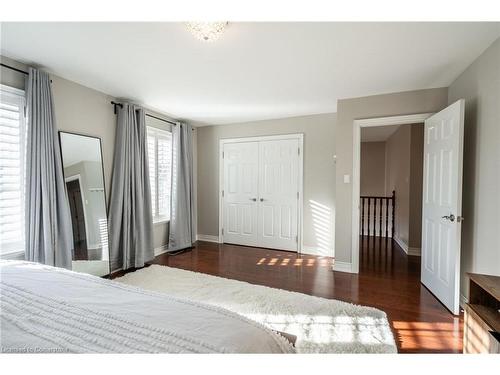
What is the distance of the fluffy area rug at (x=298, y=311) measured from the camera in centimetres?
182

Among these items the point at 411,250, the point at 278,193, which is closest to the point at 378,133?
the point at 411,250

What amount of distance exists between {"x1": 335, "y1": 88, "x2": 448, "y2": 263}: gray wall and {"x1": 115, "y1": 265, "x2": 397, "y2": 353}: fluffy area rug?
3.71ft

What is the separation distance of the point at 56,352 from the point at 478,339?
2.15 m

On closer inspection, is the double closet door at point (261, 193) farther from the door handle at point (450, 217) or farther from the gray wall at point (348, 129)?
the door handle at point (450, 217)

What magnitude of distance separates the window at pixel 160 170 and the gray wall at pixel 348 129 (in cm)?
280

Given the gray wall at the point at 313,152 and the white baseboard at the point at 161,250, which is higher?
the gray wall at the point at 313,152

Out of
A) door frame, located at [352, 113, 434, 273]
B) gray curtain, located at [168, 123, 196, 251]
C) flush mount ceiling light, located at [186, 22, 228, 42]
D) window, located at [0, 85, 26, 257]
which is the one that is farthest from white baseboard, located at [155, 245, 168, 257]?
flush mount ceiling light, located at [186, 22, 228, 42]

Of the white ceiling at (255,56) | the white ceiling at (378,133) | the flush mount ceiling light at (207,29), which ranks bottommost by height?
the flush mount ceiling light at (207,29)

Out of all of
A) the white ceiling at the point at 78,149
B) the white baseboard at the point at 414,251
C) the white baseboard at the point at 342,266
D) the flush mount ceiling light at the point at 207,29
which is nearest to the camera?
the flush mount ceiling light at the point at 207,29

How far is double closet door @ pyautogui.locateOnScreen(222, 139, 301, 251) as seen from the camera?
437cm

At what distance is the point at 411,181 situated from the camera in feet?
14.6

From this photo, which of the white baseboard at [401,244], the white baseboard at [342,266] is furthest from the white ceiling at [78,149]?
the white baseboard at [401,244]

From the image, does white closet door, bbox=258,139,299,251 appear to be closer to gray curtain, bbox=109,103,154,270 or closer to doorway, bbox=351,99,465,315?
doorway, bbox=351,99,465,315

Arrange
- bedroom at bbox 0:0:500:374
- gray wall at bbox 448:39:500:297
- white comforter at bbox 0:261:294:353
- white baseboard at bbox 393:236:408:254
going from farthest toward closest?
white baseboard at bbox 393:236:408:254 < gray wall at bbox 448:39:500:297 < bedroom at bbox 0:0:500:374 < white comforter at bbox 0:261:294:353
